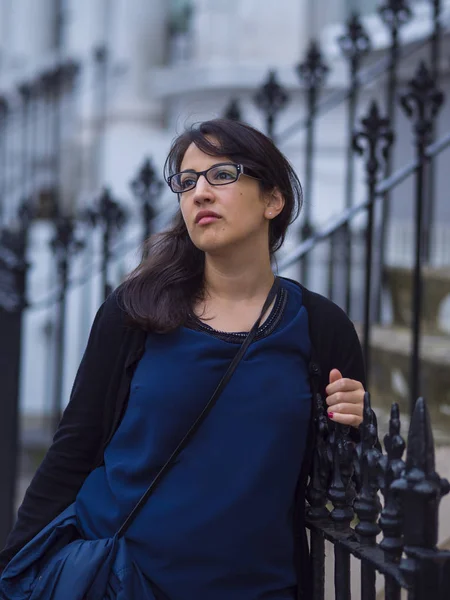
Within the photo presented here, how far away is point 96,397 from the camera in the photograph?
2.36m

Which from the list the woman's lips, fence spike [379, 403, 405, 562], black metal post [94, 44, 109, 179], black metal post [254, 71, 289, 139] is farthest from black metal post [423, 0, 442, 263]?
black metal post [94, 44, 109, 179]

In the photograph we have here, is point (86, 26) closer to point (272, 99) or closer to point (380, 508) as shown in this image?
point (272, 99)

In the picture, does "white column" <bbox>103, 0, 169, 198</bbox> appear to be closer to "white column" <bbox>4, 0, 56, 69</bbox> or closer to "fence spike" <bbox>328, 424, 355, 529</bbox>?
"white column" <bbox>4, 0, 56, 69</bbox>

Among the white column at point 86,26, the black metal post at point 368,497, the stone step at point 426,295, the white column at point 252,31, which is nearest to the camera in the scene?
the black metal post at point 368,497

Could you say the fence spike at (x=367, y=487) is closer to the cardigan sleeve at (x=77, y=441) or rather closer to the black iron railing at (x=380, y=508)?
the black iron railing at (x=380, y=508)

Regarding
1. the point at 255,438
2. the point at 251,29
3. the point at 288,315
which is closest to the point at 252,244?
the point at 288,315

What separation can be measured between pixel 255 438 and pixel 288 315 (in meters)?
0.34

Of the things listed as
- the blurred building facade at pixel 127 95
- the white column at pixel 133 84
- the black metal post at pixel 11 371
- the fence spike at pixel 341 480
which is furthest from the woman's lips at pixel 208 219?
the white column at pixel 133 84

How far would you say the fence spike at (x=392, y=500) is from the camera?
191cm

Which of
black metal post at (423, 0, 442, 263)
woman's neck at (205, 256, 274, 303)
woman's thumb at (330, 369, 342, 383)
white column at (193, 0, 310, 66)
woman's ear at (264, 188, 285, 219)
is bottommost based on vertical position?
woman's thumb at (330, 369, 342, 383)

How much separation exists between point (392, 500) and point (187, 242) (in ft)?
2.98

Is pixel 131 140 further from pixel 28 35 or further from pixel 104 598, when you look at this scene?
pixel 104 598

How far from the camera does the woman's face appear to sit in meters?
2.26

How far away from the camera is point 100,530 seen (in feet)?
7.28
